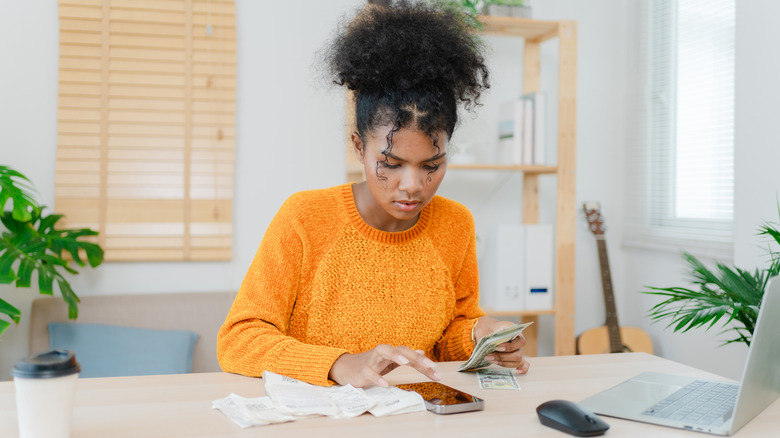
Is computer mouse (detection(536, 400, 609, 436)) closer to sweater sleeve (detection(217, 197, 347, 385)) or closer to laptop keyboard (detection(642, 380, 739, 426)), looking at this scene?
laptop keyboard (detection(642, 380, 739, 426))

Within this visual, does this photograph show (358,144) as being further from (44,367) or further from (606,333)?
(606,333)

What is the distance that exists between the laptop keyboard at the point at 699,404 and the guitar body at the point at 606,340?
5.42 feet

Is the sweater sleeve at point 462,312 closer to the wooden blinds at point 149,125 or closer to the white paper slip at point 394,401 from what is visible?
the white paper slip at point 394,401

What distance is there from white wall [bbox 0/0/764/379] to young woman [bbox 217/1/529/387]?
3.70 feet

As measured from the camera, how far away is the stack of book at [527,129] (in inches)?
106

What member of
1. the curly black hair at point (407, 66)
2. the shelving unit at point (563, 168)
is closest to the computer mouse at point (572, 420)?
the curly black hair at point (407, 66)

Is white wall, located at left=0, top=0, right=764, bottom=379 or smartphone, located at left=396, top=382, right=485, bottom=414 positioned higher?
white wall, located at left=0, top=0, right=764, bottom=379

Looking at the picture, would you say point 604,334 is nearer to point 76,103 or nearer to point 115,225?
point 115,225

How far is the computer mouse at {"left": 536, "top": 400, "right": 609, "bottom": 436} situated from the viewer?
970 mm

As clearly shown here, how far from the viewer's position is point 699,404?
1122 mm

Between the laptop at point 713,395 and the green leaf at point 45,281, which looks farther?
the green leaf at point 45,281

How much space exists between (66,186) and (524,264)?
1.84 meters

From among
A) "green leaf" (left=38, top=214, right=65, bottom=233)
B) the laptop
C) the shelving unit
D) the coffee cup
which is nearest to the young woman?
the laptop

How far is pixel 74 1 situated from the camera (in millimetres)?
2576
